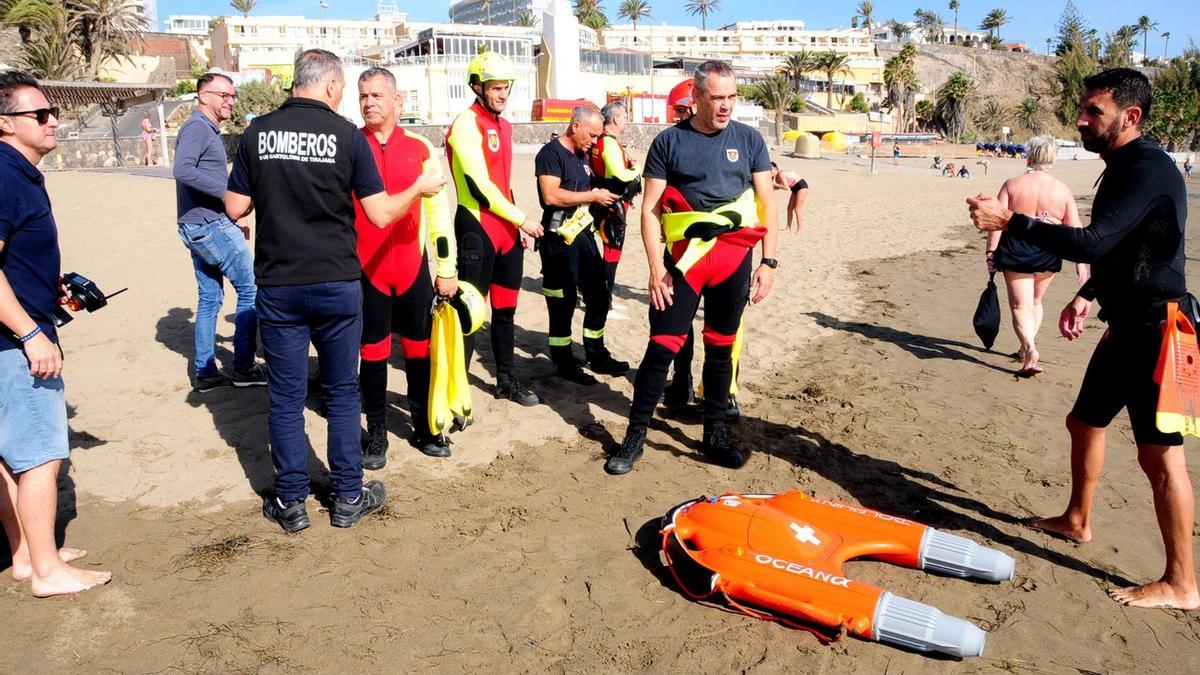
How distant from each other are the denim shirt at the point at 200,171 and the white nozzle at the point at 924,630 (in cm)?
511

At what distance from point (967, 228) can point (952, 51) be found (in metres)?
102

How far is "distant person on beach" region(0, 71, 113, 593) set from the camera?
130 inches

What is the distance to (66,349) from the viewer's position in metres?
7.40

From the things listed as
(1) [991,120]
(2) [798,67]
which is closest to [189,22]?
(2) [798,67]

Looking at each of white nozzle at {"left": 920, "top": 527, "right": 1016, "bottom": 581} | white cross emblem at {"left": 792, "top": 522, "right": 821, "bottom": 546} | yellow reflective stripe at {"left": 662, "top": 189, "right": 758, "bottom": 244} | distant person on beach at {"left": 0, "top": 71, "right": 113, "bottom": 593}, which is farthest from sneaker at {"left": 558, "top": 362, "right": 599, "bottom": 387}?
distant person on beach at {"left": 0, "top": 71, "right": 113, "bottom": 593}

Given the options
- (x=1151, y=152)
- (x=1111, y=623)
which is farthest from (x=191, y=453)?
(x=1151, y=152)

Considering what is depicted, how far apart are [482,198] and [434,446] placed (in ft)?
5.57

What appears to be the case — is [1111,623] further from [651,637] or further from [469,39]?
[469,39]

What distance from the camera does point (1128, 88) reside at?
3500 millimetres

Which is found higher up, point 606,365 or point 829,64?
point 829,64

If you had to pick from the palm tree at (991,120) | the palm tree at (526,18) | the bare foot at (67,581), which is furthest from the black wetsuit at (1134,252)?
the palm tree at (526,18)

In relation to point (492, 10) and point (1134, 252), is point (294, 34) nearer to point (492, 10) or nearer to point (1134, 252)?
point (492, 10)

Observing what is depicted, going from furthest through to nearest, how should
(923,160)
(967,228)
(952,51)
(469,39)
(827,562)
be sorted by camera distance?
(952,51), (469,39), (923,160), (967,228), (827,562)

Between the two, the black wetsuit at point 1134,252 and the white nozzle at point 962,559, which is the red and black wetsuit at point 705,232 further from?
the white nozzle at point 962,559
